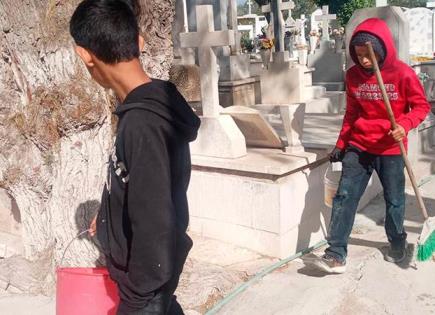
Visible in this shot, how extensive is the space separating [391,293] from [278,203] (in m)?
0.99

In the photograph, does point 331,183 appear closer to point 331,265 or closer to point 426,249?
point 331,265

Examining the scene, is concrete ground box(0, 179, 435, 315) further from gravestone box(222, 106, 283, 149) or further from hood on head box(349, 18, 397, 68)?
hood on head box(349, 18, 397, 68)

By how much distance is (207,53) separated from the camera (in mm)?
4312

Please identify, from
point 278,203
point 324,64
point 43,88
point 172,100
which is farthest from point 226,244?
point 324,64

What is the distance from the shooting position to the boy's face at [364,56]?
3.20 metres

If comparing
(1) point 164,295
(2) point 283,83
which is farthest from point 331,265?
(2) point 283,83

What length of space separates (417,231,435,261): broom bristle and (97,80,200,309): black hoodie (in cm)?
212

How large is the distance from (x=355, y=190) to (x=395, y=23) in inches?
107

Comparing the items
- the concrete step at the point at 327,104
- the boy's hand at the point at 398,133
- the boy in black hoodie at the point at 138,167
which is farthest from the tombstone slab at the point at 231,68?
the boy in black hoodie at the point at 138,167

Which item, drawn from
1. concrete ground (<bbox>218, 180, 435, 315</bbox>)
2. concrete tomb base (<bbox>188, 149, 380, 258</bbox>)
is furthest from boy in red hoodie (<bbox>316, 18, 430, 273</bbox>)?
concrete tomb base (<bbox>188, 149, 380, 258</bbox>)

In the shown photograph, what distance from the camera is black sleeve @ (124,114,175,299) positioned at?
1478mm

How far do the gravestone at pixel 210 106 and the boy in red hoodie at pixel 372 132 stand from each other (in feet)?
3.16

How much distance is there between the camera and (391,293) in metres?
3.29

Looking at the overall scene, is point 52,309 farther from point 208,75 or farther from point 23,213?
point 208,75
